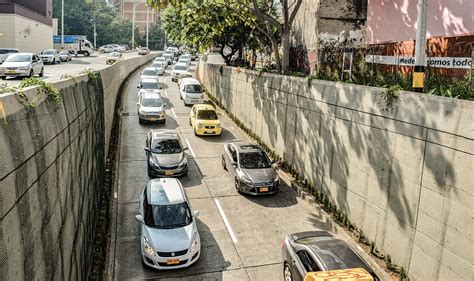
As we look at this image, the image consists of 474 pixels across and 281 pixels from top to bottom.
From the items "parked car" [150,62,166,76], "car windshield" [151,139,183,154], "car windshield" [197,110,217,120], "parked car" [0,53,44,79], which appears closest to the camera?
"car windshield" [151,139,183,154]

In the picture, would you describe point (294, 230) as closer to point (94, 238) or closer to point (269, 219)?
point (269, 219)

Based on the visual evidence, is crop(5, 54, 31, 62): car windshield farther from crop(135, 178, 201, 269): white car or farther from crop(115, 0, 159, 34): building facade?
crop(115, 0, 159, 34): building facade

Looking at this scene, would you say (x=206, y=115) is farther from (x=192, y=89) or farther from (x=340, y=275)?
(x=340, y=275)

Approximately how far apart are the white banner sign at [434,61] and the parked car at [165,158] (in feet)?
32.4

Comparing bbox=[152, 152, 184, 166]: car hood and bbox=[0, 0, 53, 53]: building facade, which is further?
bbox=[0, 0, 53, 53]: building facade

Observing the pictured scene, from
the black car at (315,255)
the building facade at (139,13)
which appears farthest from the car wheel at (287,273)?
the building facade at (139,13)

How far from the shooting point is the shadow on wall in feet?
34.3

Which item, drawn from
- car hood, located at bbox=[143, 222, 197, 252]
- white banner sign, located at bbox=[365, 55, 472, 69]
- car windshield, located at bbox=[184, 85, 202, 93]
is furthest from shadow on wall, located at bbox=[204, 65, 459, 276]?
car windshield, located at bbox=[184, 85, 202, 93]

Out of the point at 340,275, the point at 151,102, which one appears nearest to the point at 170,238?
the point at 340,275

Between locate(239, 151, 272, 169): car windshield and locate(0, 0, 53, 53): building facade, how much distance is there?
40231mm

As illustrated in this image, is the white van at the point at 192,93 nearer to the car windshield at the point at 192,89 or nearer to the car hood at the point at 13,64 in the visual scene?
the car windshield at the point at 192,89

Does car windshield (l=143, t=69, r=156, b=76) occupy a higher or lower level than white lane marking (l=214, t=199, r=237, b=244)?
higher

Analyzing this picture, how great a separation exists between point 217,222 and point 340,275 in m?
6.55

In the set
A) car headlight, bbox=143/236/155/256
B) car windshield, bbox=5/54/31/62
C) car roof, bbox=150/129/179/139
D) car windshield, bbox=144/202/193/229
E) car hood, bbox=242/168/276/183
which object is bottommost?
car headlight, bbox=143/236/155/256
